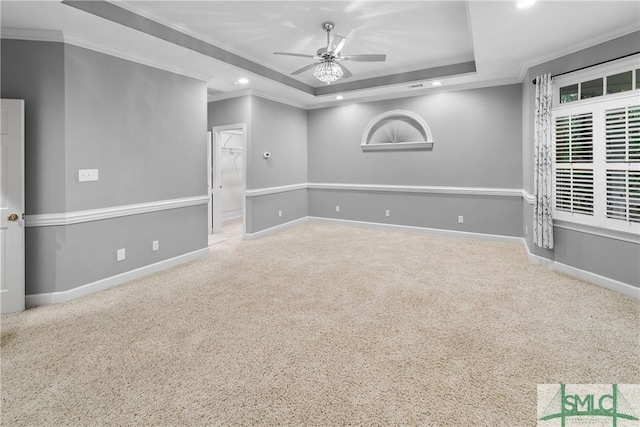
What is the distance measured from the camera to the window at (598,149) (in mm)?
3275

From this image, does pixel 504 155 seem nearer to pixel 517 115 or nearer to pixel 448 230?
pixel 517 115

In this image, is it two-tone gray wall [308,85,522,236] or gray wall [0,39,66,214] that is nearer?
gray wall [0,39,66,214]

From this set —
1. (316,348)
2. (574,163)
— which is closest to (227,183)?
(316,348)

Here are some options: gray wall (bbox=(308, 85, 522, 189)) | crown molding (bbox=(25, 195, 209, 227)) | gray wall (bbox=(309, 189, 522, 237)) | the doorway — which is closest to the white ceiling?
gray wall (bbox=(308, 85, 522, 189))

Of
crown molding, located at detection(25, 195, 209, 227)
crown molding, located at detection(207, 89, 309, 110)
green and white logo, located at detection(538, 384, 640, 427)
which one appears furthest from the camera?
crown molding, located at detection(207, 89, 309, 110)

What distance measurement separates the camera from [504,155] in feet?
18.1

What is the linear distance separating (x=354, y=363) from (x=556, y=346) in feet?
4.79

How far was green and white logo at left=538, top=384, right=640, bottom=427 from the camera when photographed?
1.71m

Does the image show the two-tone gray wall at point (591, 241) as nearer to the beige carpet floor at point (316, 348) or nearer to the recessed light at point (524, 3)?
the beige carpet floor at point (316, 348)

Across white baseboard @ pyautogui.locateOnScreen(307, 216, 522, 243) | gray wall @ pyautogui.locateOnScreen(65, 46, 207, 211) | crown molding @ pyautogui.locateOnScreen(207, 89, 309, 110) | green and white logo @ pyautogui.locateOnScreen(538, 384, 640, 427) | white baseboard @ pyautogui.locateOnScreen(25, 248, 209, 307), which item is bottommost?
green and white logo @ pyautogui.locateOnScreen(538, 384, 640, 427)

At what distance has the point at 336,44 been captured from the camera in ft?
11.8

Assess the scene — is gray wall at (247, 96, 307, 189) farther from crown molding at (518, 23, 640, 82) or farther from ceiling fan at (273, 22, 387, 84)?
crown molding at (518, 23, 640, 82)

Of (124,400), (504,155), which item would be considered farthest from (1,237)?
(504,155)

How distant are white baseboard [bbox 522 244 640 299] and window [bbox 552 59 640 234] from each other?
0.54m
